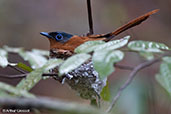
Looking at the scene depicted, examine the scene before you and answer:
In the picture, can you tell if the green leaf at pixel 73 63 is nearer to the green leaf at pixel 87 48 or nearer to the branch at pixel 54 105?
the green leaf at pixel 87 48

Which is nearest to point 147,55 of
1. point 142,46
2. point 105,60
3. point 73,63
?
point 142,46

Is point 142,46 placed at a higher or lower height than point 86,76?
higher

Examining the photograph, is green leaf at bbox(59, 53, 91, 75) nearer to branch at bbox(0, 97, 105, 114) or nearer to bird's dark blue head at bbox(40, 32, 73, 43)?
branch at bbox(0, 97, 105, 114)

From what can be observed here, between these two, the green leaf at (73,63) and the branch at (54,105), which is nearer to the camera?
the branch at (54,105)

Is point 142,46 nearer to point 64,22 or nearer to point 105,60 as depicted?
point 105,60

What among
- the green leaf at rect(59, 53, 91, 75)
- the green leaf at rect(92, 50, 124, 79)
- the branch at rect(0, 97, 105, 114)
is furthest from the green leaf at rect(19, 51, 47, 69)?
the branch at rect(0, 97, 105, 114)

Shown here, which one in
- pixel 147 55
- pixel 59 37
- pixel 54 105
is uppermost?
pixel 59 37

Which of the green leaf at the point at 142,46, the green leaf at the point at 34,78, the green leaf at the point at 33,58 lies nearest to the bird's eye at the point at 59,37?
the green leaf at the point at 33,58

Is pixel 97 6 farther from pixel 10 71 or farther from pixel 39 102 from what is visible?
pixel 39 102
